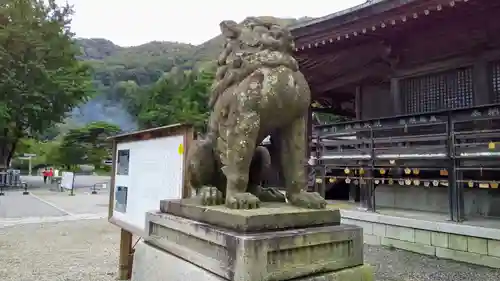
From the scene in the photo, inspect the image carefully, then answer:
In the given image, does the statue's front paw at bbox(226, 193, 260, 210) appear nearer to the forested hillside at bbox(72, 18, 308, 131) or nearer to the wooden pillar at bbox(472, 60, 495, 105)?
the wooden pillar at bbox(472, 60, 495, 105)

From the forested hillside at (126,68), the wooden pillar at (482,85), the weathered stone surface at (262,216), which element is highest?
the forested hillside at (126,68)

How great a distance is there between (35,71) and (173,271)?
60.4 ft

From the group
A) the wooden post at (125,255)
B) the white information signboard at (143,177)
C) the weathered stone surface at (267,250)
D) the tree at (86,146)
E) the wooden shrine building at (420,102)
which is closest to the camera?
the weathered stone surface at (267,250)

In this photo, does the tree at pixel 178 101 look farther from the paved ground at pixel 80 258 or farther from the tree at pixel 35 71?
the paved ground at pixel 80 258

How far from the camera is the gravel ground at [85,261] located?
13.9ft

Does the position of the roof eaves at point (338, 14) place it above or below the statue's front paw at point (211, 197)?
above

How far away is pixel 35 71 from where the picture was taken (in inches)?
678

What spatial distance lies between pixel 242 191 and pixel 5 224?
773cm

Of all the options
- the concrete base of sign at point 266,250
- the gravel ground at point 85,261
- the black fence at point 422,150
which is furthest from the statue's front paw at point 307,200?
the black fence at point 422,150

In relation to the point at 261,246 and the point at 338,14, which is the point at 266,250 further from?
the point at 338,14

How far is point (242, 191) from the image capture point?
6.91 feet

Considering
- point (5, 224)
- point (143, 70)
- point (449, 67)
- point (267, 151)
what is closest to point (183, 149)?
point (267, 151)

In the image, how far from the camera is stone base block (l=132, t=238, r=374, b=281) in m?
1.96

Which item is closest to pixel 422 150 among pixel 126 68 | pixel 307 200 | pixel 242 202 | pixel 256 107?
pixel 307 200
